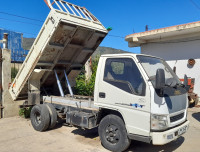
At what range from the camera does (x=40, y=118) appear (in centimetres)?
615

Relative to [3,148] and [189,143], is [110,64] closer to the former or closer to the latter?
[189,143]

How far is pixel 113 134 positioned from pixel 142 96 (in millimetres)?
1234

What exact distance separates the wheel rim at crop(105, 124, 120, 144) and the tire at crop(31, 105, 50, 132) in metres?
2.24

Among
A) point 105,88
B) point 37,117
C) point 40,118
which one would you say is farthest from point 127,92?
point 37,117

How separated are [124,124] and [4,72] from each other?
5.81 m

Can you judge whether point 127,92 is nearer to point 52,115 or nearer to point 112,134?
point 112,134

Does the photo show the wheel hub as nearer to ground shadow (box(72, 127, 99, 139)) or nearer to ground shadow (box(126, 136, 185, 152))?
ground shadow (box(126, 136, 185, 152))

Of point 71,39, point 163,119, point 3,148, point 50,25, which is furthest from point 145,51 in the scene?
point 3,148

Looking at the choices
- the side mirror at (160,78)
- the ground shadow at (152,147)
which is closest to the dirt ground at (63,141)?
the ground shadow at (152,147)

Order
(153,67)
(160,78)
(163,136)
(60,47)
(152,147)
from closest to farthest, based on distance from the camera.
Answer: (160,78), (163,136), (153,67), (152,147), (60,47)

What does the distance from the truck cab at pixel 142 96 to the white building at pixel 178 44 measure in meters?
6.48

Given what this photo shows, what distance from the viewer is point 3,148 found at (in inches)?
191

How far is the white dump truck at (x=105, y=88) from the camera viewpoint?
4.01 meters

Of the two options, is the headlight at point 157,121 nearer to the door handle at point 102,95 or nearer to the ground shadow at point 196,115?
the door handle at point 102,95
